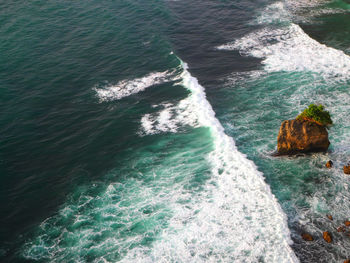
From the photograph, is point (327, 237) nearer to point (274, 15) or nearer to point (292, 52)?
point (292, 52)

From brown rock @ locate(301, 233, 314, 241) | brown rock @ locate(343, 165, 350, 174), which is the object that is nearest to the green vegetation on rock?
brown rock @ locate(343, 165, 350, 174)

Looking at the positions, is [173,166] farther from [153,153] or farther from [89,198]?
[89,198]

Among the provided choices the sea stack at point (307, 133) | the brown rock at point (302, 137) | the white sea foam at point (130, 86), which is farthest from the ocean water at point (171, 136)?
the sea stack at point (307, 133)

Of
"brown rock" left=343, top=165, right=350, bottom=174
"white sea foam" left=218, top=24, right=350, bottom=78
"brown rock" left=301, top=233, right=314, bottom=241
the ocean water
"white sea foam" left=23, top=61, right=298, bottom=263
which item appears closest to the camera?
"brown rock" left=301, top=233, right=314, bottom=241

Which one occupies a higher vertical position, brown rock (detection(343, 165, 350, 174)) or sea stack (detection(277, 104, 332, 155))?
sea stack (detection(277, 104, 332, 155))

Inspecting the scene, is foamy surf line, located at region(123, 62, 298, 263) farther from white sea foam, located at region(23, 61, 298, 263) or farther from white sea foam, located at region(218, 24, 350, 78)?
white sea foam, located at region(218, 24, 350, 78)

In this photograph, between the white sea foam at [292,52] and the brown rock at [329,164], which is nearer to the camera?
the brown rock at [329,164]

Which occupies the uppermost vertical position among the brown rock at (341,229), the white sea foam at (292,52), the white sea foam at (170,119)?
the white sea foam at (292,52)

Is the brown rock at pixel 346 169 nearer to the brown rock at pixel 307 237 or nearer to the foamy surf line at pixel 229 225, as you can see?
the foamy surf line at pixel 229 225
